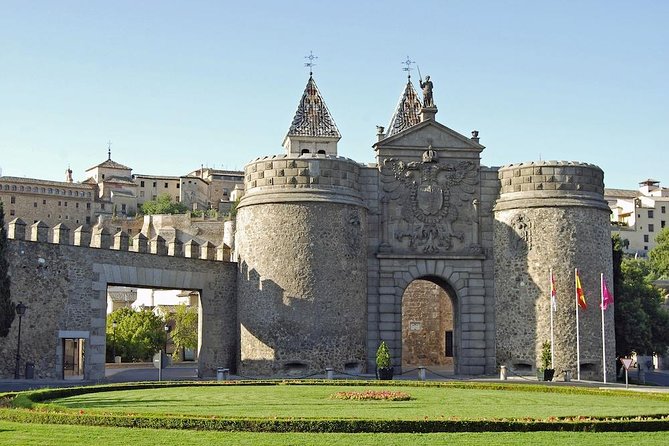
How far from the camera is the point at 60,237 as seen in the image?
3331 cm

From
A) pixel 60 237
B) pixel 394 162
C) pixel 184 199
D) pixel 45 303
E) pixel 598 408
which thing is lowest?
pixel 598 408

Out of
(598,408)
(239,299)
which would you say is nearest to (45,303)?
(239,299)

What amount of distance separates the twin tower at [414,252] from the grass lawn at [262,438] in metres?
21.0

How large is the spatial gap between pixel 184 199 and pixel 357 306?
117244 millimetres

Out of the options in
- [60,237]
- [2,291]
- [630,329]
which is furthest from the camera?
[630,329]

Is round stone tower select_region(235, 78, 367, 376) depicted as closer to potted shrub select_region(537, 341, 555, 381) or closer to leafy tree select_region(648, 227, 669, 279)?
potted shrub select_region(537, 341, 555, 381)

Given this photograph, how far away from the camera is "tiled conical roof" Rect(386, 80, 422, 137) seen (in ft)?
179

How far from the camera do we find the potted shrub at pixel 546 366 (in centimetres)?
3694

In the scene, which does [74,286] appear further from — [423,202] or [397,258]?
[423,202]

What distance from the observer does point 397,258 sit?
39.5 meters

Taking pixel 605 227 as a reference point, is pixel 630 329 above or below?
below

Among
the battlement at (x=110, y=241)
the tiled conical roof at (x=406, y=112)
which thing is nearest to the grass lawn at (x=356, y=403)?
the battlement at (x=110, y=241)

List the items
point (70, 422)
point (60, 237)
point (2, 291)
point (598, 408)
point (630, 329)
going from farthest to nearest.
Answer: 1. point (630, 329)
2. point (60, 237)
3. point (2, 291)
4. point (598, 408)
5. point (70, 422)

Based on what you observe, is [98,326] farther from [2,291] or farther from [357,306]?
[357,306]
